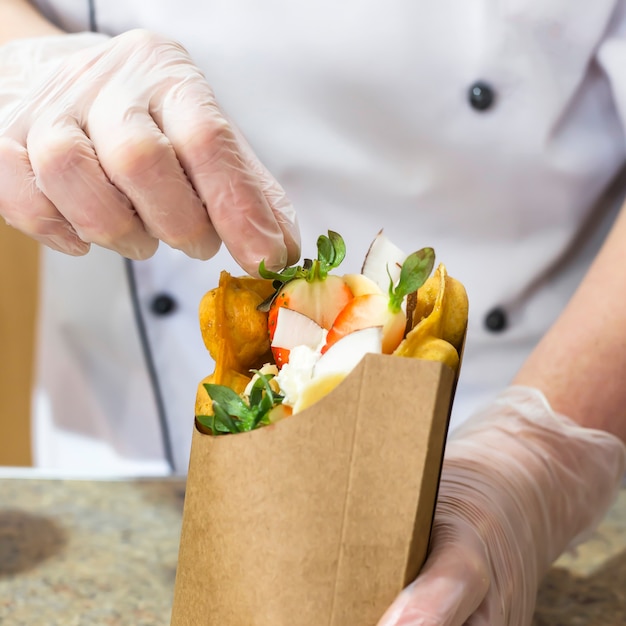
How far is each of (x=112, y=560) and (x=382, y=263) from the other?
492mm

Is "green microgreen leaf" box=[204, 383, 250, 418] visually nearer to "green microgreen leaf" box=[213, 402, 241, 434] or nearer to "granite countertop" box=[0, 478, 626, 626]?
"green microgreen leaf" box=[213, 402, 241, 434]

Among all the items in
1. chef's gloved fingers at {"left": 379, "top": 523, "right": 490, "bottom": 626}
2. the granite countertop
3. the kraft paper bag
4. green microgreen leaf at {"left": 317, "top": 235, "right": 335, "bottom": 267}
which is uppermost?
green microgreen leaf at {"left": 317, "top": 235, "right": 335, "bottom": 267}

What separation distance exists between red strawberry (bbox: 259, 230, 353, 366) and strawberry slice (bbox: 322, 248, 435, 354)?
21mm

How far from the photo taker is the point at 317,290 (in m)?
0.58

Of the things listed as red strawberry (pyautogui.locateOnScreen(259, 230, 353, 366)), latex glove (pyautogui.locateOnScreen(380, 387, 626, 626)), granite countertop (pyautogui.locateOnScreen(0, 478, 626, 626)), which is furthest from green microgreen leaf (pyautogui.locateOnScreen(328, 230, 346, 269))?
granite countertop (pyautogui.locateOnScreen(0, 478, 626, 626))

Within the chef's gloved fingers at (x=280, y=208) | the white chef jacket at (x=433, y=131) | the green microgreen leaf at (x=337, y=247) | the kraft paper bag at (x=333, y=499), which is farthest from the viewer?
the white chef jacket at (x=433, y=131)

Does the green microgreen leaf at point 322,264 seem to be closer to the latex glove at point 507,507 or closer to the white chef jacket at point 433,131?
the latex glove at point 507,507

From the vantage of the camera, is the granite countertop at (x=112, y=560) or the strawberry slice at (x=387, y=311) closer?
the strawberry slice at (x=387, y=311)

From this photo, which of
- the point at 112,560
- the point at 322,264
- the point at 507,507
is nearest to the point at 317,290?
the point at 322,264

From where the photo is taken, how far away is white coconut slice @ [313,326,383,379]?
1.69 feet

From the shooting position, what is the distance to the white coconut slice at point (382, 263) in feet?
2.02

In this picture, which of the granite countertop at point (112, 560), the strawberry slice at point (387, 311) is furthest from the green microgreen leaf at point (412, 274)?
the granite countertop at point (112, 560)

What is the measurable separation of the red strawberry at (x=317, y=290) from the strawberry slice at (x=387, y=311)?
21 mm

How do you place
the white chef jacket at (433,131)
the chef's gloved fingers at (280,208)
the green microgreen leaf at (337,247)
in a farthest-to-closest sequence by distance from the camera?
the white chef jacket at (433,131) → the chef's gloved fingers at (280,208) → the green microgreen leaf at (337,247)
